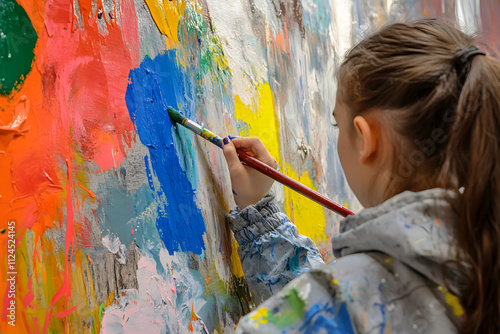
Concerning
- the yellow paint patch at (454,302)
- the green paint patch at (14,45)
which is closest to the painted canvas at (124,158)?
the green paint patch at (14,45)

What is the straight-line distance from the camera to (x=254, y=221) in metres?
0.87

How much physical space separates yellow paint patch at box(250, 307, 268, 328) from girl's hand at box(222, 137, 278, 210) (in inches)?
15.2

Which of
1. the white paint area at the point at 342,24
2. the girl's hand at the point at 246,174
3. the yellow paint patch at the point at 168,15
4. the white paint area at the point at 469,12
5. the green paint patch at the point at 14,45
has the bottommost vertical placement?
the girl's hand at the point at 246,174

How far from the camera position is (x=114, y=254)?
651 mm

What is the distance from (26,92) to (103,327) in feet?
1.03

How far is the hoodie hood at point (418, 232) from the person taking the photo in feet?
Result: 1.53

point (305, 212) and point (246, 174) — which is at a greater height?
point (246, 174)

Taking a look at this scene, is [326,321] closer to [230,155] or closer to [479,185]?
[479,185]

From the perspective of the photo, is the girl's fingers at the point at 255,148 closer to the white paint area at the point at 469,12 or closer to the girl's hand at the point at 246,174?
the girl's hand at the point at 246,174

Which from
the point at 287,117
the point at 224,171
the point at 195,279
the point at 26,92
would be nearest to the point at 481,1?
the point at 287,117

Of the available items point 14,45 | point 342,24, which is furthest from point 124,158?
point 342,24

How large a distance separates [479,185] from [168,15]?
0.58 metres

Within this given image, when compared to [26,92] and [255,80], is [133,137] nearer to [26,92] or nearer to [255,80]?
[26,92]

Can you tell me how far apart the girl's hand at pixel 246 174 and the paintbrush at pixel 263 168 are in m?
0.02
